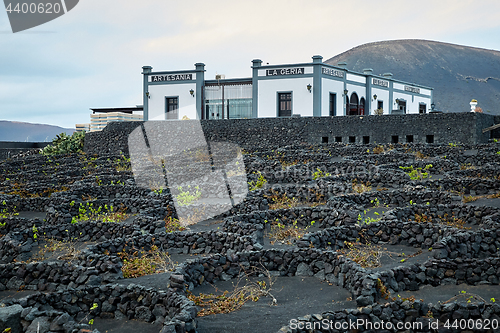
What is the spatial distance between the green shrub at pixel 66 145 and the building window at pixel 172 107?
7.72m

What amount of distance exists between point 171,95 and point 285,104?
409 inches

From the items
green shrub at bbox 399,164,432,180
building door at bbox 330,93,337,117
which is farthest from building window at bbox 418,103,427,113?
green shrub at bbox 399,164,432,180

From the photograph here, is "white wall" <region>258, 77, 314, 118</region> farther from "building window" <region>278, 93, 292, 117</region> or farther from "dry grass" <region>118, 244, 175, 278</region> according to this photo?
"dry grass" <region>118, 244, 175, 278</region>

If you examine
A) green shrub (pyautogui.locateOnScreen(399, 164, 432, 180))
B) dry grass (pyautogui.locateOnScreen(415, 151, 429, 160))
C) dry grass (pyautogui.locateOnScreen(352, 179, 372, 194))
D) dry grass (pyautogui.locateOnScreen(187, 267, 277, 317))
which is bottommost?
dry grass (pyautogui.locateOnScreen(187, 267, 277, 317))

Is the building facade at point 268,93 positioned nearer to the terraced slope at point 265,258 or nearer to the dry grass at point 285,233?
the terraced slope at point 265,258

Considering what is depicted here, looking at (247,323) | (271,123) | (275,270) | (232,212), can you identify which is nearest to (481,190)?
(232,212)

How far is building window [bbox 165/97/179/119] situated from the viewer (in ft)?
133

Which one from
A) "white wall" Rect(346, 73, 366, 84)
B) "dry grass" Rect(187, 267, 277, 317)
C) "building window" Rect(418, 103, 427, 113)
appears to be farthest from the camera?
"building window" Rect(418, 103, 427, 113)

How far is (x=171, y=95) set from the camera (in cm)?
4069

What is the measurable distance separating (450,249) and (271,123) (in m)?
24.4

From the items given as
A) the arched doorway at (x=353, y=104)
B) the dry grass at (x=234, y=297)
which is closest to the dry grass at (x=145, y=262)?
the dry grass at (x=234, y=297)

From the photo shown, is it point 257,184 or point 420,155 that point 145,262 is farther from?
point 420,155

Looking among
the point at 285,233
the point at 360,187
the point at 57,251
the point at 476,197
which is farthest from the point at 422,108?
the point at 57,251

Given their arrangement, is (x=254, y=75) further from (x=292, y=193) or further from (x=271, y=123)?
(x=292, y=193)
